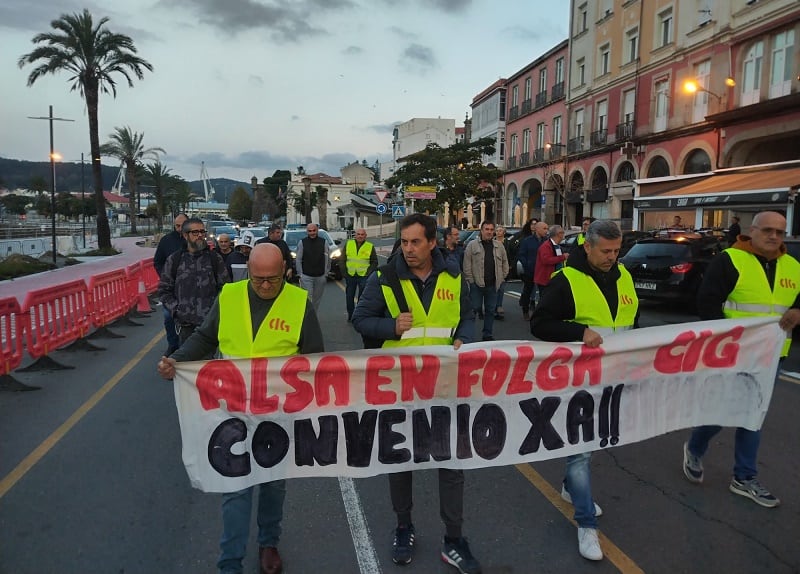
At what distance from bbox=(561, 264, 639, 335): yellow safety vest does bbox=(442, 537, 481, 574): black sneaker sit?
1.40 m

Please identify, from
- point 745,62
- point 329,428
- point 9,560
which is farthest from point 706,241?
point 745,62

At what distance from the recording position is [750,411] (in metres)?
3.88

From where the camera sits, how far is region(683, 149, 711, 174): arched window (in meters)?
25.4

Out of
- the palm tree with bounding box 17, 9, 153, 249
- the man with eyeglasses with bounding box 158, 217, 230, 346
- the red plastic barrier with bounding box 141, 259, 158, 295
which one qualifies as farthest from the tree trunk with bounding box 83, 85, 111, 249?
the man with eyeglasses with bounding box 158, 217, 230, 346

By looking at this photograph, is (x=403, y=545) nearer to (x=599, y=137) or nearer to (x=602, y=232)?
(x=602, y=232)

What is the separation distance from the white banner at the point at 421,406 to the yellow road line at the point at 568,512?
0.57 meters

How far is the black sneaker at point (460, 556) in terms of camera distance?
312cm

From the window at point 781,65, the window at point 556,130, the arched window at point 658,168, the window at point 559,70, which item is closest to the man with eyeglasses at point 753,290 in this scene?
the window at point 781,65

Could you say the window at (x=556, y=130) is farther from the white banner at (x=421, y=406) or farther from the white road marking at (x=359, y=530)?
the white road marking at (x=359, y=530)

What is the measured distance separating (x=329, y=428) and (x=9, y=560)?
1.92 meters

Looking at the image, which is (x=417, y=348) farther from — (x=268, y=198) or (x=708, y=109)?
(x=268, y=198)

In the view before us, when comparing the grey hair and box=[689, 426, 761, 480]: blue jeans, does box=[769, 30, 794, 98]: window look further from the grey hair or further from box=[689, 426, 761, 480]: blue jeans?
the grey hair

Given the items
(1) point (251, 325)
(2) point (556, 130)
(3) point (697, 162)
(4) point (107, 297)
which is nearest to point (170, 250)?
(4) point (107, 297)

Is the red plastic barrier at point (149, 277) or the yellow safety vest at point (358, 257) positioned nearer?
the yellow safety vest at point (358, 257)
